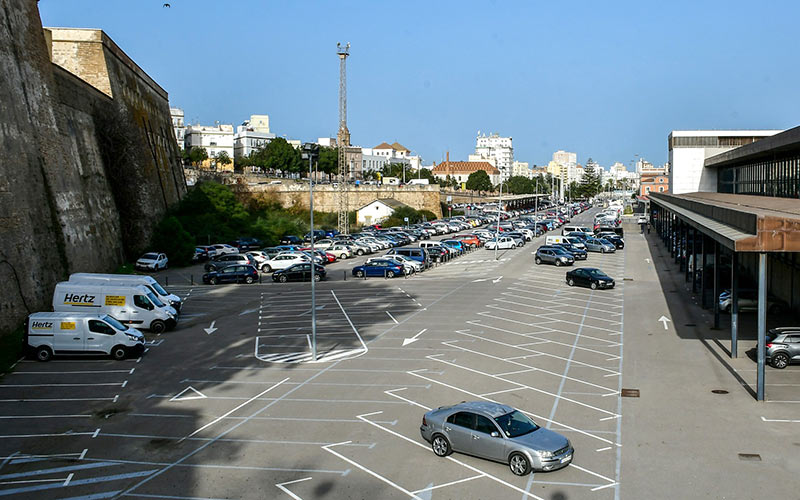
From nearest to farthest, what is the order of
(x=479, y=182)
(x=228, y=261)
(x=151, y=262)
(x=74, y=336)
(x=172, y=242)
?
(x=74, y=336)
(x=151, y=262)
(x=228, y=261)
(x=172, y=242)
(x=479, y=182)

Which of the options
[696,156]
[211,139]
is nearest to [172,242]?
[696,156]

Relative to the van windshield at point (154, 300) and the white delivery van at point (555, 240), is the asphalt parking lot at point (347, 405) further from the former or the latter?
the white delivery van at point (555, 240)

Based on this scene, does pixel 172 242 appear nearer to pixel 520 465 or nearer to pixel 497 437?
pixel 497 437

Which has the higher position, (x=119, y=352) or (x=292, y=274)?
(x=292, y=274)

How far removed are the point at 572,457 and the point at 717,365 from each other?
425 inches

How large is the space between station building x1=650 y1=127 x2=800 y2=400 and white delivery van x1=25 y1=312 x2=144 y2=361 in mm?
20352

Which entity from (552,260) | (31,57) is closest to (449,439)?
(31,57)

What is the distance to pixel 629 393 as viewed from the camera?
2056 centimetres

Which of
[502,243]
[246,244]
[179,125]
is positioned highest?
[179,125]

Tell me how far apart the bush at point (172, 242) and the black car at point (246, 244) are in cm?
994

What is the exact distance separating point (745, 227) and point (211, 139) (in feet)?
531

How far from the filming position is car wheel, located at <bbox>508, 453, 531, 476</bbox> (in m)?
14.6

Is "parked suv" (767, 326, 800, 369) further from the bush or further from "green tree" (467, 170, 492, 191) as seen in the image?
"green tree" (467, 170, 492, 191)

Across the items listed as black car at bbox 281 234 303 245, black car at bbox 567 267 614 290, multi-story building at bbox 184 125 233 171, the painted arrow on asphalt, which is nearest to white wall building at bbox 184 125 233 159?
multi-story building at bbox 184 125 233 171
